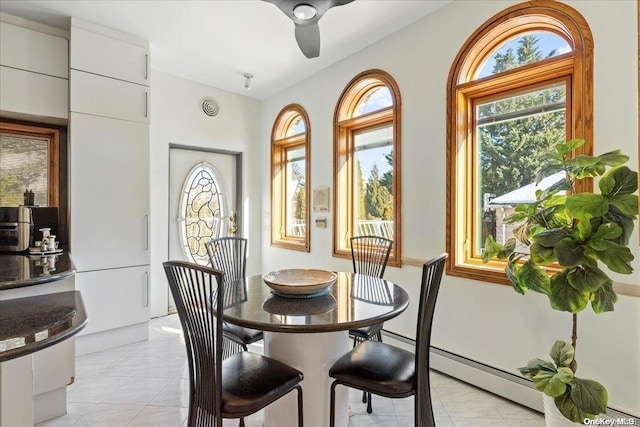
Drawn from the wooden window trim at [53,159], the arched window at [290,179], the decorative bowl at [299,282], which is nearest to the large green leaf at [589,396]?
the decorative bowl at [299,282]

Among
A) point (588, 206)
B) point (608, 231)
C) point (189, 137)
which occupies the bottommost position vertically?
point (608, 231)

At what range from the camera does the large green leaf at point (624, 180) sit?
1529mm

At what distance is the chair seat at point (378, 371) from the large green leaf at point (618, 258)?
988 millimetres

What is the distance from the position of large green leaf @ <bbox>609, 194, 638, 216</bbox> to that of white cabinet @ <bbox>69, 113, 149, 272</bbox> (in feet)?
11.4

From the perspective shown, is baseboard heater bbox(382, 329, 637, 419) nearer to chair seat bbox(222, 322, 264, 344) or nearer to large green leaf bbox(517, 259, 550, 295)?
large green leaf bbox(517, 259, 550, 295)

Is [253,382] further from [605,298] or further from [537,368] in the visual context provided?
[605,298]

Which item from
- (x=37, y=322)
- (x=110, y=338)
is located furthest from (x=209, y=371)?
(x=110, y=338)

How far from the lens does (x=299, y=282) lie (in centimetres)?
199

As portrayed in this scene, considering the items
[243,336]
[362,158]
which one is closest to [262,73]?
[362,158]

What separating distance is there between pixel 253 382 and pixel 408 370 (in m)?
0.74

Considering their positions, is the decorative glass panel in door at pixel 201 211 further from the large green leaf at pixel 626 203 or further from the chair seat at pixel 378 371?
the large green leaf at pixel 626 203

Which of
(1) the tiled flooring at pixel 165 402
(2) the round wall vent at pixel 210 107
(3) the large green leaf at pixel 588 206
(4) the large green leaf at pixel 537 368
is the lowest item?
(1) the tiled flooring at pixel 165 402

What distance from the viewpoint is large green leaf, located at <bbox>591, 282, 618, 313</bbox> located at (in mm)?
1621

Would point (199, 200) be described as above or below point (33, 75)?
below
